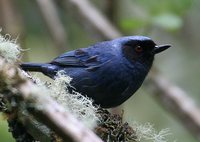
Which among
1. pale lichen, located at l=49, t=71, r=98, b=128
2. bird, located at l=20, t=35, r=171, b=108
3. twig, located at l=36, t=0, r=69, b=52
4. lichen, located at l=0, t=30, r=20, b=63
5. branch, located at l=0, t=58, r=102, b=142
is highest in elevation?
twig, located at l=36, t=0, r=69, b=52

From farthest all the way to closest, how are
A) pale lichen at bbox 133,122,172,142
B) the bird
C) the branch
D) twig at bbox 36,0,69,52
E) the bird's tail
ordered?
twig at bbox 36,0,69,52 < the bird's tail < the bird < pale lichen at bbox 133,122,172,142 < the branch

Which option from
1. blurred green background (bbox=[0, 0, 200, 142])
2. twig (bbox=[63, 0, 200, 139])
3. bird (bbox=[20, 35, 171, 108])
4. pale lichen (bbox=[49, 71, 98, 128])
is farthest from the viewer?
blurred green background (bbox=[0, 0, 200, 142])

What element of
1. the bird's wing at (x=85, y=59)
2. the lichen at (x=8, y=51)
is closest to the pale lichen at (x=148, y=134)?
the lichen at (x=8, y=51)

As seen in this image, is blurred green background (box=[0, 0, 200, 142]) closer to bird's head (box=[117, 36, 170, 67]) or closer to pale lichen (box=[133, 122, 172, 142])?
bird's head (box=[117, 36, 170, 67])

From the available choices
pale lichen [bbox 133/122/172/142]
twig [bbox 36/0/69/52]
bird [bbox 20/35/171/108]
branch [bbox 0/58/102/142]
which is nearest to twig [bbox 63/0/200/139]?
twig [bbox 36/0/69/52]

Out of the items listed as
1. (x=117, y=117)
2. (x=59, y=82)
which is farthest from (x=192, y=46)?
(x=59, y=82)

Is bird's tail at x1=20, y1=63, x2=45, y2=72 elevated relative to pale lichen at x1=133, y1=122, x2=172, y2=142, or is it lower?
elevated
